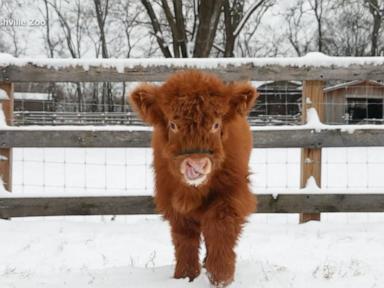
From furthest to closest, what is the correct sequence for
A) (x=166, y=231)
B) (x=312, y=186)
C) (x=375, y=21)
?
(x=375, y=21) → (x=312, y=186) → (x=166, y=231)

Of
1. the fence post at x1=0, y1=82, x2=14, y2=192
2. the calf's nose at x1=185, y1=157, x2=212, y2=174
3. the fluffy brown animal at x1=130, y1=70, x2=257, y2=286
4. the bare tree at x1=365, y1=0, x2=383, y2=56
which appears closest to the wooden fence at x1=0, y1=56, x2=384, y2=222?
the fence post at x1=0, y1=82, x2=14, y2=192

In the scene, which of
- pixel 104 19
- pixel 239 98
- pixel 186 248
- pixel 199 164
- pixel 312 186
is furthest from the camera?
pixel 104 19

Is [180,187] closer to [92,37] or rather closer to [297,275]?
[297,275]

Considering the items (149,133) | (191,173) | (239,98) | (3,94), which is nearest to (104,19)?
(3,94)

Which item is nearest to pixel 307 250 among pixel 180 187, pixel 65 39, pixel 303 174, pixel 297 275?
pixel 297 275

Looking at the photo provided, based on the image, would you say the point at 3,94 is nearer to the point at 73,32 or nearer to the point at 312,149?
the point at 312,149

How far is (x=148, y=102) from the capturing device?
2.98 m

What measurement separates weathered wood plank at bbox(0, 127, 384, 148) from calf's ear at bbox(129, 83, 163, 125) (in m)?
2.28

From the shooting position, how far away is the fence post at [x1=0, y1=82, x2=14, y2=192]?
5227 mm

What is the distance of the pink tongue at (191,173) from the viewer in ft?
8.55

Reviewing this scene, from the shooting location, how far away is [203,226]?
120 inches

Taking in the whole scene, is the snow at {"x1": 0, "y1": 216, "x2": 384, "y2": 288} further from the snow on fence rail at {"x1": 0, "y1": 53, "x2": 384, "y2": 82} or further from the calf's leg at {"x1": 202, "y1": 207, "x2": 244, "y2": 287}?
the snow on fence rail at {"x1": 0, "y1": 53, "x2": 384, "y2": 82}

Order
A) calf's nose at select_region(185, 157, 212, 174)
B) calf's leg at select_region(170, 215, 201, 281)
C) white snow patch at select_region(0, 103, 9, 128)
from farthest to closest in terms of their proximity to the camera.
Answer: white snow patch at select_region(0, 103, 9, 128)
calf's leg at select_region(170, 215, 201, 281)
calf's nose at select_region(185, 157, 212, 174)

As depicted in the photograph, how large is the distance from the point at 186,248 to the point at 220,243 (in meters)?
0.38
